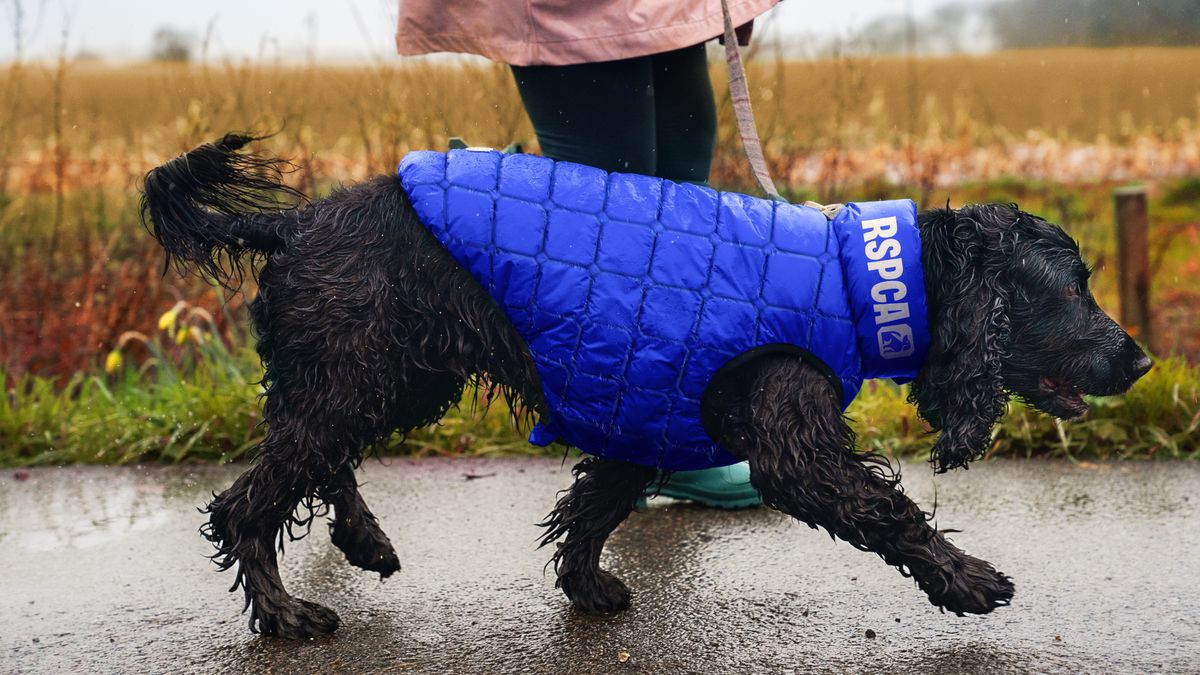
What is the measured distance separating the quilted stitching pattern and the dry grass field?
1.73m

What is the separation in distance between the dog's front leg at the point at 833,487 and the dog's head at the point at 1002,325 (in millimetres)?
172

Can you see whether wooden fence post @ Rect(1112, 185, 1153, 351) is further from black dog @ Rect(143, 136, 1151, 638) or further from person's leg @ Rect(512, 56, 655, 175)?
person's leg @ Rect(512, 56, 655, 175)

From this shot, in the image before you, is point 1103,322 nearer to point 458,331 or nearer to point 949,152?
point 458,331

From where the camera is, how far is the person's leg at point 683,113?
3.01m

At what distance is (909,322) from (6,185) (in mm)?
4586

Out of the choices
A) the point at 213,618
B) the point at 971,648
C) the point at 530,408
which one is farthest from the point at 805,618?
the point at 213,618

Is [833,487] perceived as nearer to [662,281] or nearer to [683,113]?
[662,281]

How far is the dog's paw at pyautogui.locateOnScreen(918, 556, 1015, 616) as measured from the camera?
7.91 ft

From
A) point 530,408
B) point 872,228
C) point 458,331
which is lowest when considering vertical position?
point 530,408

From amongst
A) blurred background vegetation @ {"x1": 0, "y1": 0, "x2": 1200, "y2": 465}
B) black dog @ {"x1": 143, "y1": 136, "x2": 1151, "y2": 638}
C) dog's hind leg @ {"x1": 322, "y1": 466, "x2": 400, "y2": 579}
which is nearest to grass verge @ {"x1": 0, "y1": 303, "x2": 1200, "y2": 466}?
blurred background vegetation @ {"x1": 0, "y1": 0, "x2": 1200, "y2": 465}

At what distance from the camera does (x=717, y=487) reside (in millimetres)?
3500

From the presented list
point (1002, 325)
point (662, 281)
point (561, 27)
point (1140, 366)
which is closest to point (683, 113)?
point (561, 27)

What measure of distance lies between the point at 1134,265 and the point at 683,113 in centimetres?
286

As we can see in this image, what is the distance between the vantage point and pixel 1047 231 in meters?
2.48
